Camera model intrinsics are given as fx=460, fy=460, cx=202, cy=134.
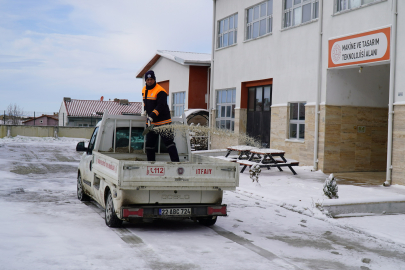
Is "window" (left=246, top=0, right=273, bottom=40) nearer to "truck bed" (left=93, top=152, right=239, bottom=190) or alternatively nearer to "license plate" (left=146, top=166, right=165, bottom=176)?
"truck bed" (left=93, top=152, right=239, bottom=190)

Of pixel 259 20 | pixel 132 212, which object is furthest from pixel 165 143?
pixel 259 20

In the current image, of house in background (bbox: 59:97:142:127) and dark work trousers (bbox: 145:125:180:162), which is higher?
house in background (bbox: 59:97:142:127)

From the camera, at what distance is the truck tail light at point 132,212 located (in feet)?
22.0

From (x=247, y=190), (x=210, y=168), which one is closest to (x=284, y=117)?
(x=247, y=190)

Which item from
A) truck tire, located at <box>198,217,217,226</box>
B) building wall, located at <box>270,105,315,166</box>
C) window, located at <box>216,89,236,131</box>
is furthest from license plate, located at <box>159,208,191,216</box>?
window, located at <box>216,89,236,131</box>

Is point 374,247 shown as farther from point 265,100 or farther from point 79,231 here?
point 265,100

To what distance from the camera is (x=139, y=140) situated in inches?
357

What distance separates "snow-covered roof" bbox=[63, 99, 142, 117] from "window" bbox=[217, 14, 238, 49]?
135 ft

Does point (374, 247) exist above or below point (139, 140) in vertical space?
below

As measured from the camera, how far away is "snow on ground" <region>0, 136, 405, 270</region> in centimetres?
543

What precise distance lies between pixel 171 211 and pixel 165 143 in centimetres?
206

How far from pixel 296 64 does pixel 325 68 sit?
1.83 metres

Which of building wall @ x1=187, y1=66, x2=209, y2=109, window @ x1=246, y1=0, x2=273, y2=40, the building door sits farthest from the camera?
building wall @ x1=187, y1=66, x2=209, y2=109

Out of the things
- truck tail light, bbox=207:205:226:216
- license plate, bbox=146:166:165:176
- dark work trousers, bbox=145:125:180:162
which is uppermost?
dark work trousers, bbox=145:125:180:162
